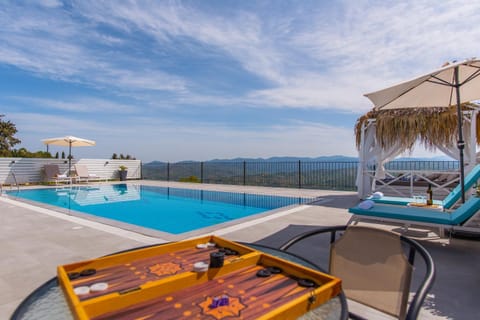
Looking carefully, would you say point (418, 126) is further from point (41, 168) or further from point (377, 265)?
point (41, 168)

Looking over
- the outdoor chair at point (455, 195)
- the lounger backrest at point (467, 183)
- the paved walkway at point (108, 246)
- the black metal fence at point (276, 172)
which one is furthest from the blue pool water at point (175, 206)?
the lounger backrest at point (467, 183)

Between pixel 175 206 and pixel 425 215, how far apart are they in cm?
658

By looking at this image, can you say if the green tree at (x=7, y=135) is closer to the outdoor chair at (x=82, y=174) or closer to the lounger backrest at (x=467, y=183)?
the outdoor chair at (x=82, y=174)

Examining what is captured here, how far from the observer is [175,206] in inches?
332

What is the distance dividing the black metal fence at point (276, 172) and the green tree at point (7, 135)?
44.2 ft

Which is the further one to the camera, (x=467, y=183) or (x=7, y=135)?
(x=7, y=135)

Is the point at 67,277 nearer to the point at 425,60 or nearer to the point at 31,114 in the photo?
the point at 425,60

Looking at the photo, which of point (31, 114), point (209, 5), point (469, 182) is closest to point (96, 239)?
point (469, 182)

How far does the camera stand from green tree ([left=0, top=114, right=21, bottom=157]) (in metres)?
21.7

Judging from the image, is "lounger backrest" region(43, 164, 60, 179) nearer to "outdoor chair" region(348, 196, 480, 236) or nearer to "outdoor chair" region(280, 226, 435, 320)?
"outdoor chair" region(348, 196, 480, 236)

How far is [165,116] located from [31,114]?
374 inches

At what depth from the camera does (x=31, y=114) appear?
62.3 feet

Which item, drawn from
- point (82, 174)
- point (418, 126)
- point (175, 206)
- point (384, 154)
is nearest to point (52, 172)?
point (82, 174)

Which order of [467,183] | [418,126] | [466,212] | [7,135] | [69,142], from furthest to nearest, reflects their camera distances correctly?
[7,135]
[69,142]
[418,126]
[467,183]
[466,212]
